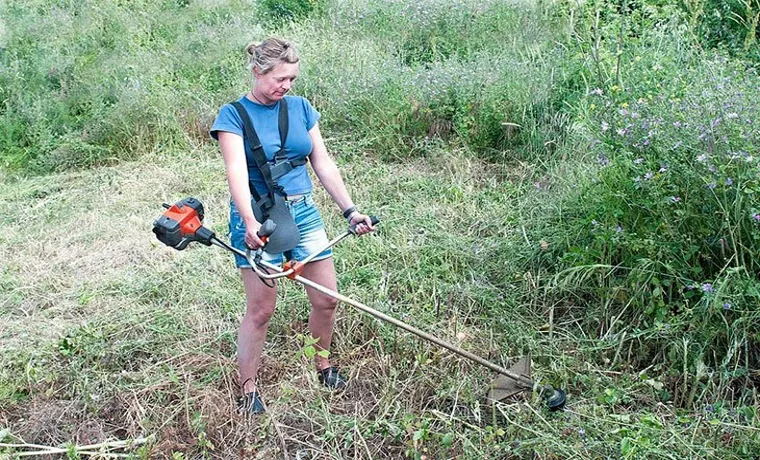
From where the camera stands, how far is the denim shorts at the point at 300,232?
2979 mm

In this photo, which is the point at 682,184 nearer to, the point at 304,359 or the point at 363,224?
the point at 363,224

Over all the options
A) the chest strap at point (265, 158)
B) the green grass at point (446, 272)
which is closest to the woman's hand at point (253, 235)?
the chest strap at point (265, 158)

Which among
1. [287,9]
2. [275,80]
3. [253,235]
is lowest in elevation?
[287,9]

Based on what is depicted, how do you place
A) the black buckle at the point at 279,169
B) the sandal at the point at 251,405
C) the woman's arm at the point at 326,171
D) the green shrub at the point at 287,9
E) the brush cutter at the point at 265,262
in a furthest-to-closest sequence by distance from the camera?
the green shrub at the point at 287,9 < the sandal at the point at 251,405 < the woman's arm at the point at 326,171 < the black buckle at the point at 279,169 < the brush cutter at the point at 265,262

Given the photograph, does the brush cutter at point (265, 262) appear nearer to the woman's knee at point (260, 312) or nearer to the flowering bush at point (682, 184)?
the woman's knee at point (260, 312)

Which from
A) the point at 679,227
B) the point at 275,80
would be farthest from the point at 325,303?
the point at 679,227

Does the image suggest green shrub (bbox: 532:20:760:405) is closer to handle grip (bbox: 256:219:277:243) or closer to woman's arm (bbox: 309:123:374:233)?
woman's arm (bbox: 309:123:374:233)

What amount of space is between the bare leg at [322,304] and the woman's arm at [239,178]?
414mm

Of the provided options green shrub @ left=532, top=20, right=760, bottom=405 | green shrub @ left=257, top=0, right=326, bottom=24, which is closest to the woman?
green shrub @ left=532, top=20, right=760, bottom=405

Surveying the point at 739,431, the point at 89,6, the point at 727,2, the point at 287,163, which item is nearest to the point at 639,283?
the point at 739,431

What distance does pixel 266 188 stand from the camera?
2.94 metres

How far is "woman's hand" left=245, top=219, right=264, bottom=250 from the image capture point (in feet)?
8.96

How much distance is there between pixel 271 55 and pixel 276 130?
30cm

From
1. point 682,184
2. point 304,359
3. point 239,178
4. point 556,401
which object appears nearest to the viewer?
point 239,178
